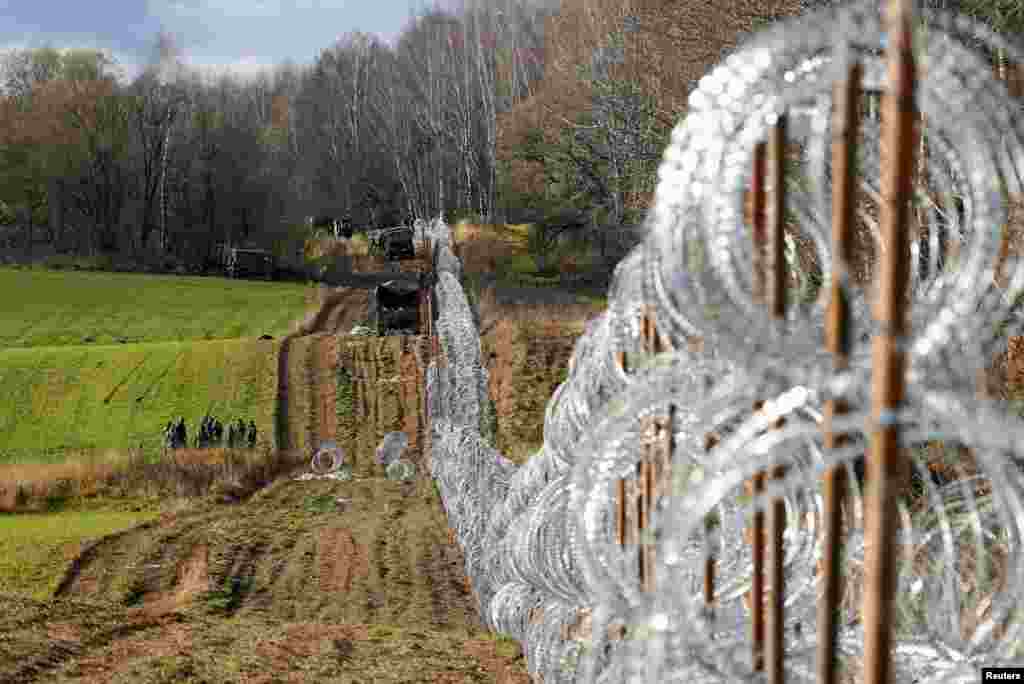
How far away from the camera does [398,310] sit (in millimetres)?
35406

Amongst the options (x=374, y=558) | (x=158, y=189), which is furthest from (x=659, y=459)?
(x=158, y=189)

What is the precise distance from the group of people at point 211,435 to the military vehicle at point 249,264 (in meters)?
36.4

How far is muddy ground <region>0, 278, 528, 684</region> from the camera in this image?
31.7 feet

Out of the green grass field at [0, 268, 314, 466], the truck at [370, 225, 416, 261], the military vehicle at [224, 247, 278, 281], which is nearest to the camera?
the green grass field at [0, 268, 314, 466]

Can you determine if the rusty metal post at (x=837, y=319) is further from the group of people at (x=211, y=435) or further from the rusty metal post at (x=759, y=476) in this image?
the group of people at (x=211, y=435)

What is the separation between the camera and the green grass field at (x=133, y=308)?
1720 inches

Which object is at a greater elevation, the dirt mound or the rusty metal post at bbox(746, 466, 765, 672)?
the rusty metal post at bbox(746, 466, 765, 672)

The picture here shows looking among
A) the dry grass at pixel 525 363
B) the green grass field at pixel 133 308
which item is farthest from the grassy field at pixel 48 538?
the green grass field at pixel 133 308

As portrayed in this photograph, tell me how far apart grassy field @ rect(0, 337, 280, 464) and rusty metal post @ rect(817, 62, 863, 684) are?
25.9 metres

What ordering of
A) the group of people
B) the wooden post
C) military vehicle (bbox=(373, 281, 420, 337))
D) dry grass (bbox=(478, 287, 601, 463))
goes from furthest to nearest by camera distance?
military vehicle (bbox=(373, 281, 420, 337))
dry grass (bbox=(478, 287, 601, 463))
the group of people
the wooden post

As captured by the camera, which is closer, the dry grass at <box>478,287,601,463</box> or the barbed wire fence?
Result: the barbed wire fence

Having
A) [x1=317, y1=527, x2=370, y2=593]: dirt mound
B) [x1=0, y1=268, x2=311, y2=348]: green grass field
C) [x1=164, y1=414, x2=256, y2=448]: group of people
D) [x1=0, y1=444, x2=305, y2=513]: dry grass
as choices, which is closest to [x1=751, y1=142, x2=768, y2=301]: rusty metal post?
[x1=317, y1=527, x2=370, y2=593]: dirt mound

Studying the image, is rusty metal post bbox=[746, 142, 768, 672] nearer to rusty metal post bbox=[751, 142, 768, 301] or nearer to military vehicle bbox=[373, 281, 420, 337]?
rusty metal post bbox=[751, 142, 768, 301]

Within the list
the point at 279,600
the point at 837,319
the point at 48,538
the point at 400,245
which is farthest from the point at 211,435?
the point at 837,319
